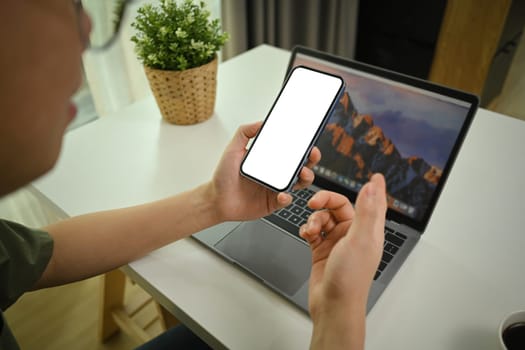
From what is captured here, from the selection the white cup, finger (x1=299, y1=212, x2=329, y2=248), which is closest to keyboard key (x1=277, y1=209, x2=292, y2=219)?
finger (x1=299, y1=212, x2=329, y2=248)

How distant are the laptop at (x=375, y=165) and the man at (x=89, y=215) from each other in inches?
1.5

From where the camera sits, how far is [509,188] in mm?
721

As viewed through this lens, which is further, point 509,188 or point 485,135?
point 485,135

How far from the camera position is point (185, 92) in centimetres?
85

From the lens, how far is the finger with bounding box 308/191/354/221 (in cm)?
55

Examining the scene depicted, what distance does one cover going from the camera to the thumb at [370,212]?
0.45 m

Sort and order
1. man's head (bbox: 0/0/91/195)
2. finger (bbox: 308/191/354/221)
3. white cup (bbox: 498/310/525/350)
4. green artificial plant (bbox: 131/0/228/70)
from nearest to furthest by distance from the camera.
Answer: man's head (bbox: 0/0/91/195)
white cup (bbox: 498/310/525/350)
finger (bbox: 308/191/354/221)
green artificial plant (bbox: 131/0/228/70)

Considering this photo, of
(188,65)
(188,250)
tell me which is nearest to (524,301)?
(188,250)

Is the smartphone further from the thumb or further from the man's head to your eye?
the man's head

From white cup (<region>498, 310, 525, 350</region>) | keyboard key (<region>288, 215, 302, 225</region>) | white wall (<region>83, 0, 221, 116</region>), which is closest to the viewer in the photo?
white cup (<region>498, 310, 525, 350</region>)

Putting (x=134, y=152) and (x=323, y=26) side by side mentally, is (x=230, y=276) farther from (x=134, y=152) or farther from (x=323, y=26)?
(x=323, y=26)

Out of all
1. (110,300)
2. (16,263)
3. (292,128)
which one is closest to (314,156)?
(292,128)

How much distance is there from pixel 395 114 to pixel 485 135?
329 millimetres

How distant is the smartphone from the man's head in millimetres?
331
